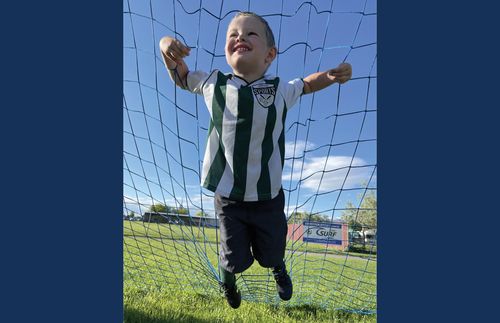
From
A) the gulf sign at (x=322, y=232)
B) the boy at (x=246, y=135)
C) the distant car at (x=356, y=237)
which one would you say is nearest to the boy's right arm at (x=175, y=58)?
the boy at (x=246, y=135)

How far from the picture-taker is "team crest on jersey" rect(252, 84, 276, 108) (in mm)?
1136

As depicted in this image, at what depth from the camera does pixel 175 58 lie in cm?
111

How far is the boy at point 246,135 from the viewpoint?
3.68ft

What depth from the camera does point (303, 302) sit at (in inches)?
79.6

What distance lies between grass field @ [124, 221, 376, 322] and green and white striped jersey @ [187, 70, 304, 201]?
0.78 meters

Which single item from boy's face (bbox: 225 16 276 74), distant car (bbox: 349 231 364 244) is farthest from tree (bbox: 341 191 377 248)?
boy's face (bbox: 225 16 276 74)

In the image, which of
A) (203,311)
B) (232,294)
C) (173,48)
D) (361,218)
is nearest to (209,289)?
(203,311)

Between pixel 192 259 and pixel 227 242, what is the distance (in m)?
1.02

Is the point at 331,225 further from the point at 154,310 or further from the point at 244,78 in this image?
the point at 244,78

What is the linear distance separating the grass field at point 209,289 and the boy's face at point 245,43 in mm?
1084

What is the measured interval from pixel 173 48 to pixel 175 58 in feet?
0.12

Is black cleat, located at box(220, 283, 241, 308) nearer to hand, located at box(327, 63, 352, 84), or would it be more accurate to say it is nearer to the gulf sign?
the gulf sign

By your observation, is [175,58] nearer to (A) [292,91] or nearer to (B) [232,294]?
(A) [292,91]

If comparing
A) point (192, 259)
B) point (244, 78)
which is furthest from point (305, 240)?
point (244, 78)
